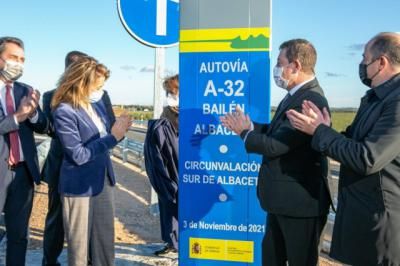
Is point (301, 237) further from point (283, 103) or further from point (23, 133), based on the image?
point (23, 133)

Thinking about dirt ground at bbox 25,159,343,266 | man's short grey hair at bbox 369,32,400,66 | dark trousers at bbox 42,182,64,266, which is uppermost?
man's short grey hair at bbox 369,32,400,66

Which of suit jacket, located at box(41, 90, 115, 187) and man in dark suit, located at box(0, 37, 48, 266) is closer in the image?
man in dark suit, located at box(0, 37, 48, 266)

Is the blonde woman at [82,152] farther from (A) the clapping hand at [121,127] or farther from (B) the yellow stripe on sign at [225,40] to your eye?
(B) the yellow stripe on sign at [225,40]

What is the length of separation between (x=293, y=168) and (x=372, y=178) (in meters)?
0.56

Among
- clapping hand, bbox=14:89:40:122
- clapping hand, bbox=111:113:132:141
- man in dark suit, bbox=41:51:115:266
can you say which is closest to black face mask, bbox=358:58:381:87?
clapping hand, bbox=111:113:132:141

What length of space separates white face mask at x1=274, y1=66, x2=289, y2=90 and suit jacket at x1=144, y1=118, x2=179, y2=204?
6.44 ft

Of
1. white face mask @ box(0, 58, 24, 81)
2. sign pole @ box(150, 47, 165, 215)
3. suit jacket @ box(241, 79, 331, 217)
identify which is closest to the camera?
suit jacket @ box(241, 79, 331, 217)

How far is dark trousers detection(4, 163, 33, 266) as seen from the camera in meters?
3.82

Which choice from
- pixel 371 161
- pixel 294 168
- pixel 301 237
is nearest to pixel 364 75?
pixel 371 161

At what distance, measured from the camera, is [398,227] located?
96.6 inches

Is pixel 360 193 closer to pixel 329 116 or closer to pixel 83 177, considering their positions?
pixel 329 116

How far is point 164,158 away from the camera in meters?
4.93

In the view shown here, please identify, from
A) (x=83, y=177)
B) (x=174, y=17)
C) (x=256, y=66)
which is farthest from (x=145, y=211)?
(x=256, y=66)

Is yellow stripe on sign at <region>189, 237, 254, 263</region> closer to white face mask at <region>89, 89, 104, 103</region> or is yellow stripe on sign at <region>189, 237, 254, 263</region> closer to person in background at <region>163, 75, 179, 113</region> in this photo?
white face mask at <region>89, 89, 104, 103</region>
